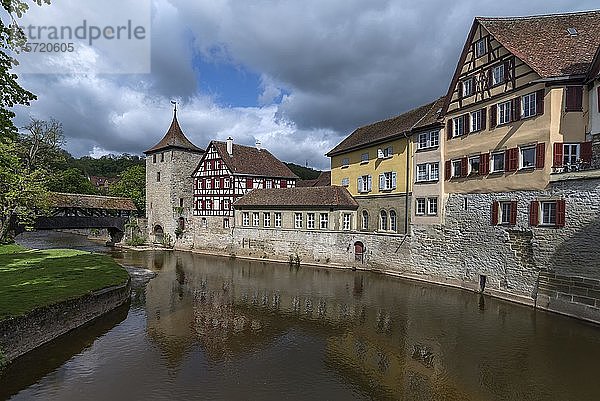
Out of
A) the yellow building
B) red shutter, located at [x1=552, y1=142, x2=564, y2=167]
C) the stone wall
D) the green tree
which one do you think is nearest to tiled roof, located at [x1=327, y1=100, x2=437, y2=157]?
the yellow building

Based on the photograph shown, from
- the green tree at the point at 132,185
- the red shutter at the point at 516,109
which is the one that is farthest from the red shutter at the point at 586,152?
the green tree at the point at 132,185

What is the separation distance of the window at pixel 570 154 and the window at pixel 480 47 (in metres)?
6.74

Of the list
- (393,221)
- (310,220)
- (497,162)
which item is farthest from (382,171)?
(497,162)

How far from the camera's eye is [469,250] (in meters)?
20.9

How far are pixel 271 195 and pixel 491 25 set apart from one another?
20220mm

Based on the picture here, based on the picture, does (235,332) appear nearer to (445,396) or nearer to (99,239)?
(445,396)

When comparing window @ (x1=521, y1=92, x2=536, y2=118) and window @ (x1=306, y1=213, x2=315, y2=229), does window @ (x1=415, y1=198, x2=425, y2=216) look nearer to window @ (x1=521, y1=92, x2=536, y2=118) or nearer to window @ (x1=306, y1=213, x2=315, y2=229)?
window @ (x1=521, y1=92, x2=536, y2=118)

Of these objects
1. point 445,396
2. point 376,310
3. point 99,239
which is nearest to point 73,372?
point 445,396

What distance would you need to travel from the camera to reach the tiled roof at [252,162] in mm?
37438

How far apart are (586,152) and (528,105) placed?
320 cm

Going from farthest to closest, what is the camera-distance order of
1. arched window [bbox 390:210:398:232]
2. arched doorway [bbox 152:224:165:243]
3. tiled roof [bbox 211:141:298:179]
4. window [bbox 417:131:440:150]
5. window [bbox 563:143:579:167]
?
arched doorway [bbox 152:224:165:243]
tiled roof [bbox 211:141:298:179]
arched window [bbox 390:210:398:232]
window [bbox 417:131:440:150]
window [bbox 563:143:579:167]

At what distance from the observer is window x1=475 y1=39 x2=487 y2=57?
20.6 metres

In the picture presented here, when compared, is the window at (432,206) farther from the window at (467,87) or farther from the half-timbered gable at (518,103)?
the window at (467,87)

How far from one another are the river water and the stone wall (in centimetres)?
34
